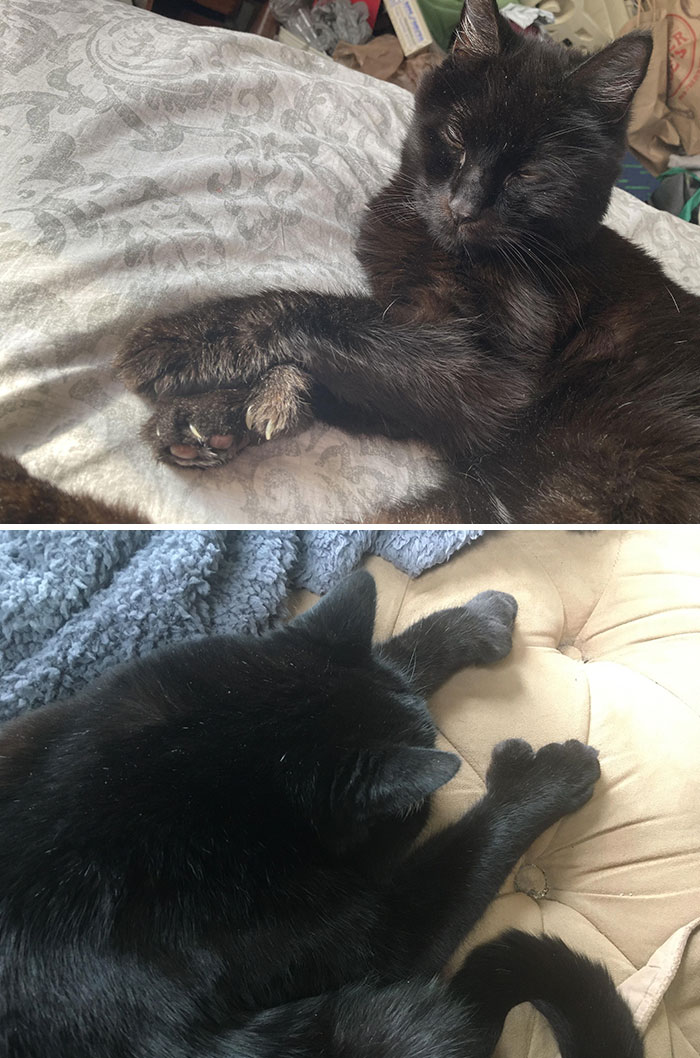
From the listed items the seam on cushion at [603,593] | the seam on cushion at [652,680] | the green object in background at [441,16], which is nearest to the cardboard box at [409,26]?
the green object in background at [441,16]

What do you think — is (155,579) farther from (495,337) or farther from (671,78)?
(671,78)

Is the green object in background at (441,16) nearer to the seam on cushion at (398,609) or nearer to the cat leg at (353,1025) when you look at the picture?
the seam on cushion at (398,609)

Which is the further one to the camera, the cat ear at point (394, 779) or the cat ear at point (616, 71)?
the cat ear at point (616, 71)

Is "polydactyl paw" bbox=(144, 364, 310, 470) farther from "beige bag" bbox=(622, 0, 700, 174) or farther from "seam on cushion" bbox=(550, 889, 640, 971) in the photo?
"beige bag" bbox=(622, 0, 700, 174)

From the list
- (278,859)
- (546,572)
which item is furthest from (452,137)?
(278,859)

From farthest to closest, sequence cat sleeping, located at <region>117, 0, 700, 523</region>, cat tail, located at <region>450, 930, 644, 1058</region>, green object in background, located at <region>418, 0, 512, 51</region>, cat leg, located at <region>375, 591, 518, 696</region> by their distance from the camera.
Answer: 1. green object in background, located at <region>418, 0, 512, 51</region>
2. cat sleeping, located at <region>117, 0, 700, 523</region>
3. cat leg, located at <region>375, 591, 518, 696</region>
4. cat tail, located at <region>450, 930, 644, 1058</region>

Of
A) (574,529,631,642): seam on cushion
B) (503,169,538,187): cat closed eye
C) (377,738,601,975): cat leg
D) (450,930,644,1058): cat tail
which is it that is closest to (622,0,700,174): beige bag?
(503,169,538,187): cat closed eye
